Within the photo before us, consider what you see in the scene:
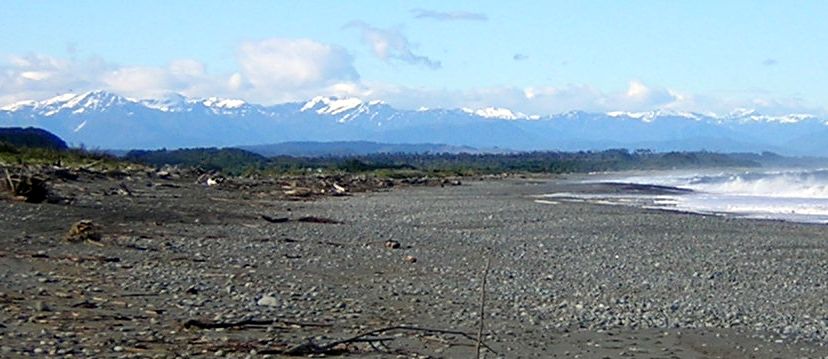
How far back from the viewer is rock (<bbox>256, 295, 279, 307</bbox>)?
11078mm

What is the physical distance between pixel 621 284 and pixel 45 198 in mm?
12148

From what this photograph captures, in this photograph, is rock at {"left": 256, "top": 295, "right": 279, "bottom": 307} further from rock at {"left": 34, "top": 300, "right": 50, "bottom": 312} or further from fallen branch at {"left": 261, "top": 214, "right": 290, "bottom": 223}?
fallen branch at {"left": 261, "top": 214, "right": 290, "bottom": 223}

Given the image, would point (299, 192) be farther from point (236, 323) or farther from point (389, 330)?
point (389, 330)

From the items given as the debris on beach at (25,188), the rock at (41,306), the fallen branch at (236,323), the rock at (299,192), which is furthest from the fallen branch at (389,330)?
the rock at (299,192)

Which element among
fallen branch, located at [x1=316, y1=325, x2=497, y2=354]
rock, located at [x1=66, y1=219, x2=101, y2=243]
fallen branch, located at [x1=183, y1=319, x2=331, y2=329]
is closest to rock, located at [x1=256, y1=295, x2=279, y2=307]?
fallen branch, located at [x1=183, y1=319, x2=331, y2=329]

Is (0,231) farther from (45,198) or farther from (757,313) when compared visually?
(757,313)

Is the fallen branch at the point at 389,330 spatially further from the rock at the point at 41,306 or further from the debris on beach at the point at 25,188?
the debris on beach at the point at 25,188

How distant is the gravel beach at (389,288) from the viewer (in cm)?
942

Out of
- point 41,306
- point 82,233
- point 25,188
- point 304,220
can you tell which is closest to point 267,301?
point 41,306

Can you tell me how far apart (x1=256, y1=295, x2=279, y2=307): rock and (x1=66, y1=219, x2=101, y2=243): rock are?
5.50 m

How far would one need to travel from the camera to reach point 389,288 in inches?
515

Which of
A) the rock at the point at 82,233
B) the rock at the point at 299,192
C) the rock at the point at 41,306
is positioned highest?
the rock at the point at 82,233

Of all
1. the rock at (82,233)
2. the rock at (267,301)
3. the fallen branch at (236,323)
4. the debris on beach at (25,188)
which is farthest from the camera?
the debris on beach at (25,188)

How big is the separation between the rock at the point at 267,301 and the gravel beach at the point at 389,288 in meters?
0.02
